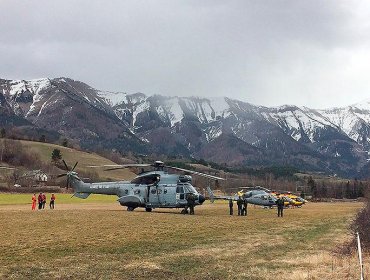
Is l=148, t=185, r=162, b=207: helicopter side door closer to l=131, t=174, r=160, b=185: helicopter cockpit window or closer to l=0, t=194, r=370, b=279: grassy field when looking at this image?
l=131, t=174, r=160, b=185: helicopter cockpit window

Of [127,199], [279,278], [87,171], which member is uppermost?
[87,171]

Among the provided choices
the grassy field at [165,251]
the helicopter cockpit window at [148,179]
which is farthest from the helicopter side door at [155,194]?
the grassy field at [165,251]

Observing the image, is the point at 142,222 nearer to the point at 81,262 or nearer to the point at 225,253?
the point at 225,253

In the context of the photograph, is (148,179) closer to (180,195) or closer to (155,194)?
(155,194)

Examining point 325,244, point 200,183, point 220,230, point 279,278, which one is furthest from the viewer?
point 200,183

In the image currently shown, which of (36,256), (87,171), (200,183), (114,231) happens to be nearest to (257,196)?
(114,231)

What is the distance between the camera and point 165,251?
2350cm

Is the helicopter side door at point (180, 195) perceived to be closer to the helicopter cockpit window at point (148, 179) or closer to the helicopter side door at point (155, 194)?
the helicopter side door at point (155, 194)

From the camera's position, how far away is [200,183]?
192 metres

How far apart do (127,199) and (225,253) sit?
27.4 metres

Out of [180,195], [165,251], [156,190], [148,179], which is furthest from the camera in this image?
[148,179]

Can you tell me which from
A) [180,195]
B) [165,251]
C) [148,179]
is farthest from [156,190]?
[165,251]

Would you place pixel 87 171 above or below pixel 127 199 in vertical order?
above

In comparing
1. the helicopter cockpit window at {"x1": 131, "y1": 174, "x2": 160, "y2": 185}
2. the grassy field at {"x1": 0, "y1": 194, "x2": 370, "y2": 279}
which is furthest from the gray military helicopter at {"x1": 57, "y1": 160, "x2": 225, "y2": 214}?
the grassy field at {"x1": 0, "y1": 194, "x2": 370, "y2": 279}
